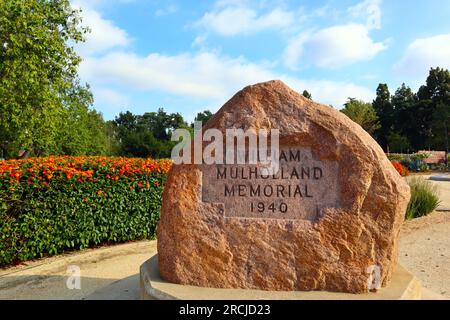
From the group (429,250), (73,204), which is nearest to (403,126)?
(429,250)

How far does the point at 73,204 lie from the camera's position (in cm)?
686

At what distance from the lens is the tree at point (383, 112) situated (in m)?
51.5

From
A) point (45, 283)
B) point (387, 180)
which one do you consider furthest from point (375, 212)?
point (45, 283)

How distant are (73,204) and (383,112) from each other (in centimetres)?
5296

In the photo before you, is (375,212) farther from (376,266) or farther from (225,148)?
(225,148)

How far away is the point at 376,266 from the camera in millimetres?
3645

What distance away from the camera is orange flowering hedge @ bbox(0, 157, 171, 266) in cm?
626

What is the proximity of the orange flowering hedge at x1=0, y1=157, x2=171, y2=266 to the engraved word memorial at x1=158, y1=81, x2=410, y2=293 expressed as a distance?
11.5 feet

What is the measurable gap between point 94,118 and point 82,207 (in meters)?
23.5

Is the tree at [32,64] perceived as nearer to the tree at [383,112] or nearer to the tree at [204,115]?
the tree at [204,115]

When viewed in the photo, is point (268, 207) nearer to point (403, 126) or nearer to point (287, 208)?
point (287, 208)

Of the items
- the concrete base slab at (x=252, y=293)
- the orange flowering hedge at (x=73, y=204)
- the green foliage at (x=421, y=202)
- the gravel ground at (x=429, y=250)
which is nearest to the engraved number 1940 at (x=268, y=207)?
the concrete base slab at (x=252, y=293)

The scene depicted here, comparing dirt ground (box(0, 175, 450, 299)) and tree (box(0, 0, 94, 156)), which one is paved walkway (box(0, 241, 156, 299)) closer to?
dirt ground (box(0, 175, 450, 299))
